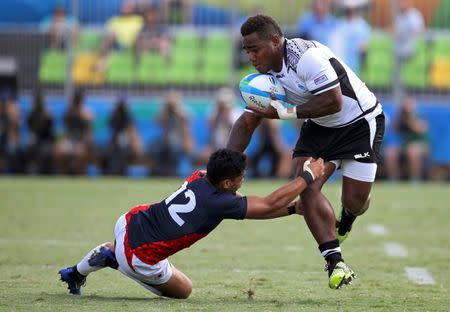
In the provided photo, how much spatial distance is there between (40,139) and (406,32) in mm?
7194

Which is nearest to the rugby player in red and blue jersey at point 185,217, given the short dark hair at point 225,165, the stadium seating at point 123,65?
the short dark hair at point 225,165

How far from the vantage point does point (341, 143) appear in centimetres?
762

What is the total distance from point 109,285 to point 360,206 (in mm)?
2040

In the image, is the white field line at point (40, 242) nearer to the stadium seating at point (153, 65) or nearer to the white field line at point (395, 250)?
the white field line at point (395, 250)

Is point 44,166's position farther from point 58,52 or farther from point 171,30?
point 171,30

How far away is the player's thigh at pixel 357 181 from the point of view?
771 cm

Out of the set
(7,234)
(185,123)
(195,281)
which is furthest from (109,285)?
(185,123)

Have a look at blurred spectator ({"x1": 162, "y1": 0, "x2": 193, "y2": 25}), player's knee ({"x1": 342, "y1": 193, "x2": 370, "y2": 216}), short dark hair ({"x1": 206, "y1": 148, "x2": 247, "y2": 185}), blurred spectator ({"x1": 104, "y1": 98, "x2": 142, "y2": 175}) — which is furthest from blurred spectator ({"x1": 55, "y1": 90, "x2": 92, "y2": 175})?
short dark hair ({"x1": 206, "y1": 148, "x2": 247, "y2": 185})

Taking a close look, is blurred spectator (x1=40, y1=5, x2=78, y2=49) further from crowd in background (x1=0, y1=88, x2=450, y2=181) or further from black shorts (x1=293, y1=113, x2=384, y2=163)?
black shorts (x1=293, y1=113, x2=384, y2=163)

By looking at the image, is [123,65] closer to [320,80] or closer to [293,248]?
[293,248]

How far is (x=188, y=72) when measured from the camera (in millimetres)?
19828

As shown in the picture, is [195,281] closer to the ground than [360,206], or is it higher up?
closer to the ground

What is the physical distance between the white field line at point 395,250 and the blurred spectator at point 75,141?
9.65 meters

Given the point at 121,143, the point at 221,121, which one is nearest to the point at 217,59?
the point at 221,121
